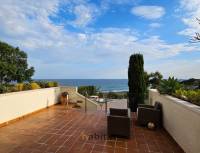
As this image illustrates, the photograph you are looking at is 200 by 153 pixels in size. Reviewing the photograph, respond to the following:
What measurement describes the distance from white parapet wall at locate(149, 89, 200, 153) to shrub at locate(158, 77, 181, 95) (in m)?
0.45

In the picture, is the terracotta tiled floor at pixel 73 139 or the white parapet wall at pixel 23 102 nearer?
the terracotta tiled floor at pixel 73 139

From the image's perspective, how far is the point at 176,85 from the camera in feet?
16.3

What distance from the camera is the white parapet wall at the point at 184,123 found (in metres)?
2.77

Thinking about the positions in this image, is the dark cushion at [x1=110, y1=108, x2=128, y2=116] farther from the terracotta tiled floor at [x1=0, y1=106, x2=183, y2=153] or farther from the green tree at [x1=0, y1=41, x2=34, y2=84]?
the green tree at [x1=0, y1=41, x2=34, y2=84]

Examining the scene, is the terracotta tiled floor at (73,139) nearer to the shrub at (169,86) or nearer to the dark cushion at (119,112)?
the dark cushion at (119,112)

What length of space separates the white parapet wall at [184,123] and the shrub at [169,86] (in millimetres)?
451

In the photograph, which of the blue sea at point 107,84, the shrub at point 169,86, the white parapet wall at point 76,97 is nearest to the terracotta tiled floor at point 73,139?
the shrub at point 169,86

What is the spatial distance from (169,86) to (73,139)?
3.18 m

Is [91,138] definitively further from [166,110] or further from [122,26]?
[122,26]

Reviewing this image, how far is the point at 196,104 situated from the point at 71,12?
268 inches

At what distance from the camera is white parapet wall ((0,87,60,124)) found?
4.99 meters

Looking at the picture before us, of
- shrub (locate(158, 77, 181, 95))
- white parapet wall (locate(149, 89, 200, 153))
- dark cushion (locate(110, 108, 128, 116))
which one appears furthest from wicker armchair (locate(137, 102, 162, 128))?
dark cushion (locate(110, 108, 128, 116))

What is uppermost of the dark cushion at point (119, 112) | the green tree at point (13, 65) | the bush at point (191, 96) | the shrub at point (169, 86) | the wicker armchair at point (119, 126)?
the green tree at point (13, 65)

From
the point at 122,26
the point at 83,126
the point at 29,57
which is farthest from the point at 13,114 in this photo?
the point at 29,57
